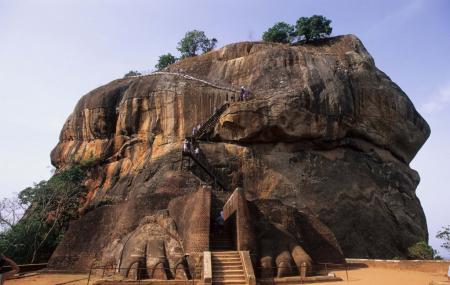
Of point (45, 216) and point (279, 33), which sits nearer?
point (45, 216)

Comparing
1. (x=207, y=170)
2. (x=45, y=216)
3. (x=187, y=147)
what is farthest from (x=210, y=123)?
(x=45, y=216)

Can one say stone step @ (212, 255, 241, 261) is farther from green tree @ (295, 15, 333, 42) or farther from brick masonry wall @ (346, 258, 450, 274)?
green tree @ (295, 15, 333, 42)

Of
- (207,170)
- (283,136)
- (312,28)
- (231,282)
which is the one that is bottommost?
(231,282)

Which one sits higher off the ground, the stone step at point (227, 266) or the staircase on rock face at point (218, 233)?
the staircase on rock face at point (218, 233)

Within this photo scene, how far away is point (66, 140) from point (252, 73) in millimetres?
14869

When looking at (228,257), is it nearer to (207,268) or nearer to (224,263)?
(224,263)

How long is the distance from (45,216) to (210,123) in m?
11.0

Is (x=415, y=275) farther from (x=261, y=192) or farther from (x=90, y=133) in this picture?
(x=90, y=133)

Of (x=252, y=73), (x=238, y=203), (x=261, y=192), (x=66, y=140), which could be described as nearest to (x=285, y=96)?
(x=252, y=73)

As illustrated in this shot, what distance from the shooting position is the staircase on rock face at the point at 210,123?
2658 cm

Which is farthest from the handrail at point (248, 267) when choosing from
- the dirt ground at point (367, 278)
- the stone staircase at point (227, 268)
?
the dirt ground at point (367, 278)

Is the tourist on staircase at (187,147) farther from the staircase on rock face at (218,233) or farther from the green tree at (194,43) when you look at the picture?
the green tree at (194,43)

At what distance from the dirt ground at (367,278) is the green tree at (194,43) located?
33916 mm

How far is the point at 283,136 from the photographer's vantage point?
2688 cm
